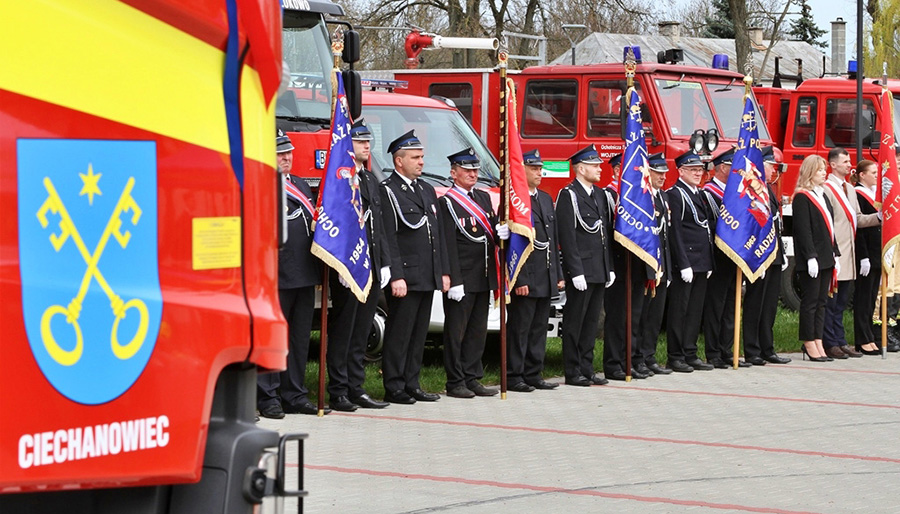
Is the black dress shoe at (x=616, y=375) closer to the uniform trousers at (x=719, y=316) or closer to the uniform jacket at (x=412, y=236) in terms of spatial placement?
the uniform trousers at (x=719, y=316)

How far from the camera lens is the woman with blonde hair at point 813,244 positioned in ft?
43.9

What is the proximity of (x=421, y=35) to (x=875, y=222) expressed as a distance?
642 cm

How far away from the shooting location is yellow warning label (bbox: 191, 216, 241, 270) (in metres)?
2.86

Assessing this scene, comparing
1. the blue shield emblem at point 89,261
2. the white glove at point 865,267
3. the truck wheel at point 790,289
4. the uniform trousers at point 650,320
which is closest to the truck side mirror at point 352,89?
the uniform trousers at point 650,320

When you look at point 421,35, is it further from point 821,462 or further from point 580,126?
point 821,462

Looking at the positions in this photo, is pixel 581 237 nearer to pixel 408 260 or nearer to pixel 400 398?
pixel 408 260

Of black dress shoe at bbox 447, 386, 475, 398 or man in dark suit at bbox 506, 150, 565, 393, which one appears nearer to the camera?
black dress shoe at bbox 447, 386, 475, 398

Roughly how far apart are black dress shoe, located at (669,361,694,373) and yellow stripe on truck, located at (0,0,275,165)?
997 cm

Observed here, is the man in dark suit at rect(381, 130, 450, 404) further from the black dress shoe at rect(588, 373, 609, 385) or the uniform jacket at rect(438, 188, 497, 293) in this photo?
the black dress shoe at rect(588, 373, 609, 385)

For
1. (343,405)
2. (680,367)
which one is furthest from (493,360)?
(343,405)

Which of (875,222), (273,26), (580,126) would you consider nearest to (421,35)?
(580,126)

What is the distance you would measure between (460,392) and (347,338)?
1.15 meters

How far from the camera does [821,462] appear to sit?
8.27 meters

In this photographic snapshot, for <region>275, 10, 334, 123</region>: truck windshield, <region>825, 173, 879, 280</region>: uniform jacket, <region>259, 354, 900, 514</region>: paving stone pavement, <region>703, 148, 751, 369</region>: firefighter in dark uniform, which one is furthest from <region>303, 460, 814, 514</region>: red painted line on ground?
<region>825, 173, 879, 280</region>: uniform jacket
